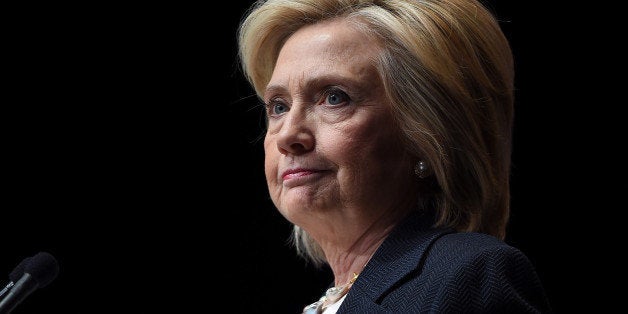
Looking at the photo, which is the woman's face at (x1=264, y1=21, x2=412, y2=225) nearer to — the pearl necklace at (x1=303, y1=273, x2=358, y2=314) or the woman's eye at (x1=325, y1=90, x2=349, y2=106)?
the woman's eye at (x1=325, y1=90, x2=349, y2=106)

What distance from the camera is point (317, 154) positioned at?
90.1 inches

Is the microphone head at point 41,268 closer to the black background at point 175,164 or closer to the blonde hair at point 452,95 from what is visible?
the blonde hair at point 452,95

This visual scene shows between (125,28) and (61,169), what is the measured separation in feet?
2.16

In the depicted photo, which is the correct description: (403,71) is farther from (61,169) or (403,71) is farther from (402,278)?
(61,169)

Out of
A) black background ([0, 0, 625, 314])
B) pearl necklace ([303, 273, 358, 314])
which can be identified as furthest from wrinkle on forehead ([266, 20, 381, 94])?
black background ([0, 0, 625, 314])

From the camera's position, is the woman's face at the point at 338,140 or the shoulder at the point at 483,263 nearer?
the shoulder at the point at 483,263

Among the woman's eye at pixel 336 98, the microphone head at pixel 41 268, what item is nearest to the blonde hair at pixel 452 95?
the woman's eye at pixel 336 98

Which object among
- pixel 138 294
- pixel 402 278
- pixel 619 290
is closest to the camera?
pixel 402 278

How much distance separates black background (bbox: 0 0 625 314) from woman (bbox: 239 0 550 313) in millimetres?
1232

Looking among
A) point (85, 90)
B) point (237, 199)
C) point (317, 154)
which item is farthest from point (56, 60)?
point (317, 154)

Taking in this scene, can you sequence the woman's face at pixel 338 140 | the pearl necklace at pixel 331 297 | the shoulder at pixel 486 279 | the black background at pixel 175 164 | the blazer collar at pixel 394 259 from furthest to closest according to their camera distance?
1. the black background at pixel 175 164
2. the pearl necklace at pixel 331 297
3. the woman's face at pixel 338 140
4. the blazer collar at pixel 394 259
5. the shoulder at pixel 486 279

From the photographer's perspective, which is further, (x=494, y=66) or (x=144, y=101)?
(x=144, y=101)

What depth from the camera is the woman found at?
2.28 meters

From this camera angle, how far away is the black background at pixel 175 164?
11.8 ft
